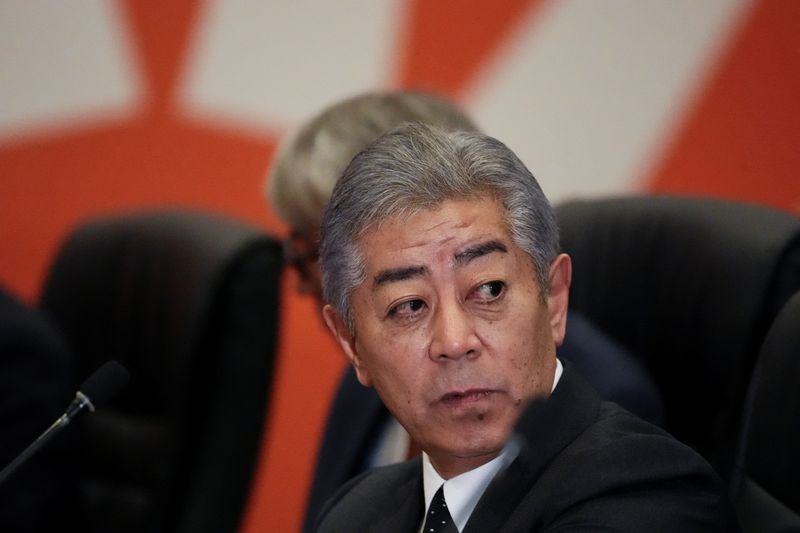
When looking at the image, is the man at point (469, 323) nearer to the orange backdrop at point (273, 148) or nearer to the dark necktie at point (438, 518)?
the dark necktie at point (438, 518)

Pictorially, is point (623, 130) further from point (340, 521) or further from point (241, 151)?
point (340, 521)

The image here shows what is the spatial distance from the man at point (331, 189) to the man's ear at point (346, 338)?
0.84m

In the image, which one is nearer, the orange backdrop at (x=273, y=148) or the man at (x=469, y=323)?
the man at (x=469, y=323)

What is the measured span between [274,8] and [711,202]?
75.6 inches

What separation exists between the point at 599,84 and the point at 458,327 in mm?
2256

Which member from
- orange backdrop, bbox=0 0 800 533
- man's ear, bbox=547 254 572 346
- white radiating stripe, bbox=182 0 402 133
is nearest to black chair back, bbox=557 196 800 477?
man's ear, bbox=547 254 572 346

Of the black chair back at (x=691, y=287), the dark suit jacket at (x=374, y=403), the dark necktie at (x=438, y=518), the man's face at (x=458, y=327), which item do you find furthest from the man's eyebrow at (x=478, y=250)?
the black chair back at (x=691, y=287)

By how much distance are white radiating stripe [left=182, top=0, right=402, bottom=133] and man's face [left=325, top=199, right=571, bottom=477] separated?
2345 mm

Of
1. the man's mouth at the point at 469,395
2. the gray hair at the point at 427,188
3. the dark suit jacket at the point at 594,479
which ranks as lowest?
the dark suit jacket at the point at 594,479

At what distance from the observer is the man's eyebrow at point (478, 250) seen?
1.46 metres

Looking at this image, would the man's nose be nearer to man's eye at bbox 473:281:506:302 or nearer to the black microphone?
man's eye at bbox 473:281:506:302

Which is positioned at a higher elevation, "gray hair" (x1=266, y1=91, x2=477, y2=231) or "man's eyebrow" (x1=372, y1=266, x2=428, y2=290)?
"man's eyebrow" (x1=372, y1=266, x2=428, y2=290)

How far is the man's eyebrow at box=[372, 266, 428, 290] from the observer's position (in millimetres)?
1470

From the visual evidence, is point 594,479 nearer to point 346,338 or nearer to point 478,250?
point 478,250
